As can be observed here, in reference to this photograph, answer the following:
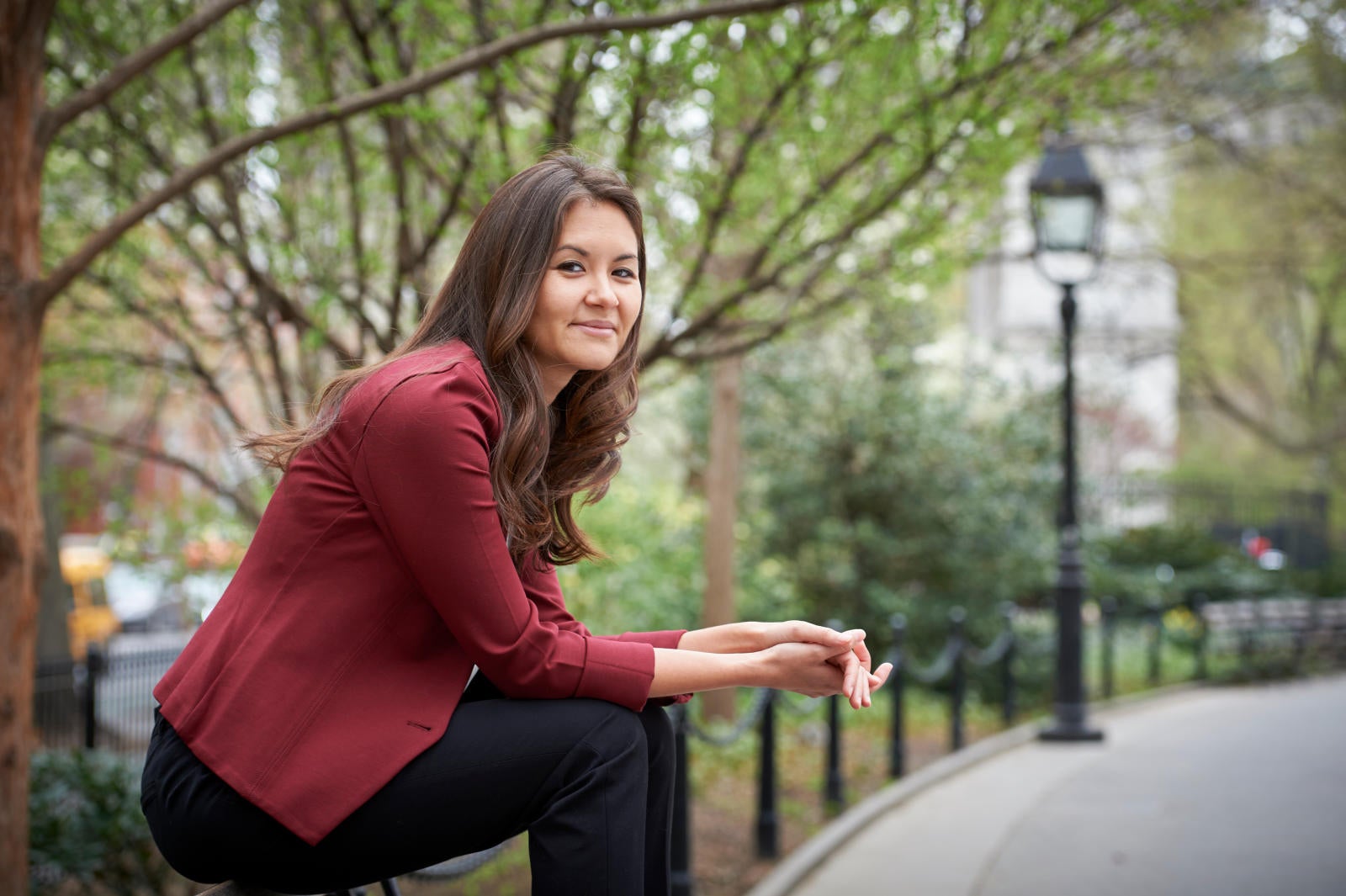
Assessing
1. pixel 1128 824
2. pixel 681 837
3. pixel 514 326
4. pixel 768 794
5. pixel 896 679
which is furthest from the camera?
pixel 896 679

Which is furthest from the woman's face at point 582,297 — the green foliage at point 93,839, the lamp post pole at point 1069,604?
the lamp post pole at point 1069,604

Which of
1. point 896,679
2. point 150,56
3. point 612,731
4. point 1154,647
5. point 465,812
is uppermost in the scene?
point 150,56

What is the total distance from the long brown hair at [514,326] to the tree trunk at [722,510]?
A: 300 inches

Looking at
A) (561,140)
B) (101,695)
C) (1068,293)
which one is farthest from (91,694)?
(1068,293)

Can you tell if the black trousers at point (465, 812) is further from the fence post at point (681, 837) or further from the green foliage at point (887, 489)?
the green foliage at point (887, 489)

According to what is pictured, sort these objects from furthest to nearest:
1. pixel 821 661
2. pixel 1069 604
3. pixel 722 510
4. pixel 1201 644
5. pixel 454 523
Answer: pixel 1201 644 → pixel 722 510 → pixel 1069 604 → pixel 821 661 → pixel 454 523

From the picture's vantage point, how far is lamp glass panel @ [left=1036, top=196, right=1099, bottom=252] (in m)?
10.1

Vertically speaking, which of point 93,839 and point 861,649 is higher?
point 861,649

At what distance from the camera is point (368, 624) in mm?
2094

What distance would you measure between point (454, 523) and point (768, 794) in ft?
15.5

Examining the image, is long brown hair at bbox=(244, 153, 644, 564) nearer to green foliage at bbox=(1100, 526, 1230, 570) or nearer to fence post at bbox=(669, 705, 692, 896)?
fence post at bbox=(669, 705, 692, 896)

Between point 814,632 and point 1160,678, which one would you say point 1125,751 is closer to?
point 1160,678

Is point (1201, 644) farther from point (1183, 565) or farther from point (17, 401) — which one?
point (17, 401)

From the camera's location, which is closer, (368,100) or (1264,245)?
(368,100)
